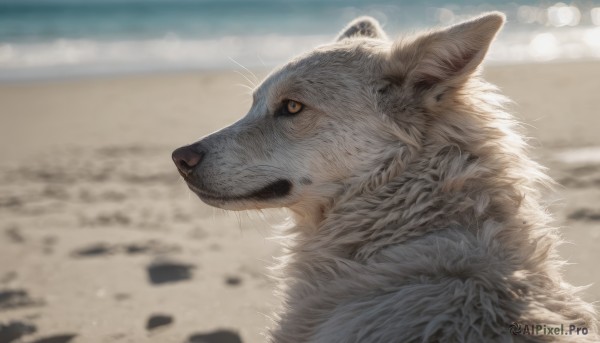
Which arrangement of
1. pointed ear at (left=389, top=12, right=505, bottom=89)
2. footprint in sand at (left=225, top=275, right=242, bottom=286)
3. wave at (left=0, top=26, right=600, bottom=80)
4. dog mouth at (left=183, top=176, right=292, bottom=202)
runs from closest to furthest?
pointed ear at (left=389, top=12, right=505, bottom=89) → dog mouth at (left=183, top=176, right=292, bottom=202) → footprint in sand at (left=225, top=275, right=242, bottom=286) → wave at (left=0, top=26, right=600, bottom=80)

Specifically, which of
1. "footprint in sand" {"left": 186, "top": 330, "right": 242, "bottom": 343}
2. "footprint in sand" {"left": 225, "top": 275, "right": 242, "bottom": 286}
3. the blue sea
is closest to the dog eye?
"footprint in sand" {"left": 186, "top": 330, "right": 242, "bottom": 343}

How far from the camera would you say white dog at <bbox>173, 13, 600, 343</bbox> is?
264 cm

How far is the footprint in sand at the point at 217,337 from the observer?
4.09 metres

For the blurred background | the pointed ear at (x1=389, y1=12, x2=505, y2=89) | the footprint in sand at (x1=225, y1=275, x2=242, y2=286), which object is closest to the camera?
the pointed ear at (x1=389, y1=12, x2=505, y2=89)

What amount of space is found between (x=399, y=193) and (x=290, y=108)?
2.47 ft

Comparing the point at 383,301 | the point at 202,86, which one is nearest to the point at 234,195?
the point at 383,301

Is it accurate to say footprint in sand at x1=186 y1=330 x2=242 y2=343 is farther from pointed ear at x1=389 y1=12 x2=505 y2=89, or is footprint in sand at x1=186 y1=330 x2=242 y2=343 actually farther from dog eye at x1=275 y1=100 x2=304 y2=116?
pointed ear at x1=389 y1=12 x2=505 y2=89

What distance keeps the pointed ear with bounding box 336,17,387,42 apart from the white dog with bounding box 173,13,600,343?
0.50m

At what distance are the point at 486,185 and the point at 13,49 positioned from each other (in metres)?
20.4

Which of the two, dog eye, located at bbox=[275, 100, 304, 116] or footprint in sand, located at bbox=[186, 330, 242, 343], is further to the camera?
footprint in sand, located at bbox=[186, 330, 242, 343]

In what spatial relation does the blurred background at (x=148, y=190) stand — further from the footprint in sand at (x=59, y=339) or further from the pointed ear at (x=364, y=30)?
the pointed ear at (x=364, y=30)

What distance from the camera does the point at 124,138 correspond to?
969 centimetres

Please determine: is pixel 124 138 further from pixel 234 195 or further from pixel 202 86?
pixel 234 195

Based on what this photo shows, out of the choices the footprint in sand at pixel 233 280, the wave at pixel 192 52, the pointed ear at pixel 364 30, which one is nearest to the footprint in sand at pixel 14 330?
the footprint in sand at pixel 233 280
